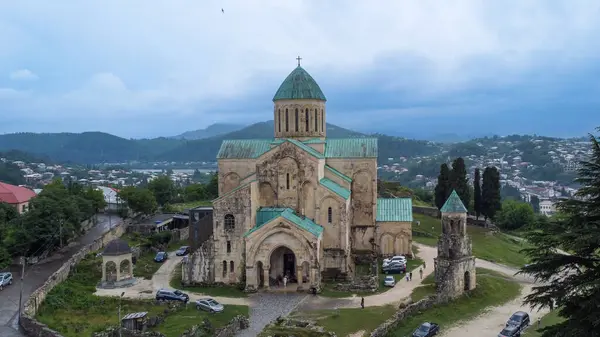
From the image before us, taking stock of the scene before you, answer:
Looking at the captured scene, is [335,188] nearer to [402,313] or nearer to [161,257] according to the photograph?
[402,313]

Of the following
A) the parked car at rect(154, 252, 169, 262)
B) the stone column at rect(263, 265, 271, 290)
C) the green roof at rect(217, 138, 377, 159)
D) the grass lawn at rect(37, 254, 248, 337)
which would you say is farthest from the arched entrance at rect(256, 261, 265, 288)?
the parked car at rect(154, 252, 169, 262)

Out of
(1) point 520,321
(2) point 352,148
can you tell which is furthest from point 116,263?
(1) point 520,321

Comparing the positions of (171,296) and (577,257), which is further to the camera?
(171,296)

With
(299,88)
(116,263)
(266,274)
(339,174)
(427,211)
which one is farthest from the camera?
(427,211)

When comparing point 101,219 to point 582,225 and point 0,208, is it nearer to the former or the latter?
point 0,208

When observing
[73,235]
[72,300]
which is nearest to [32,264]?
[73,235]
